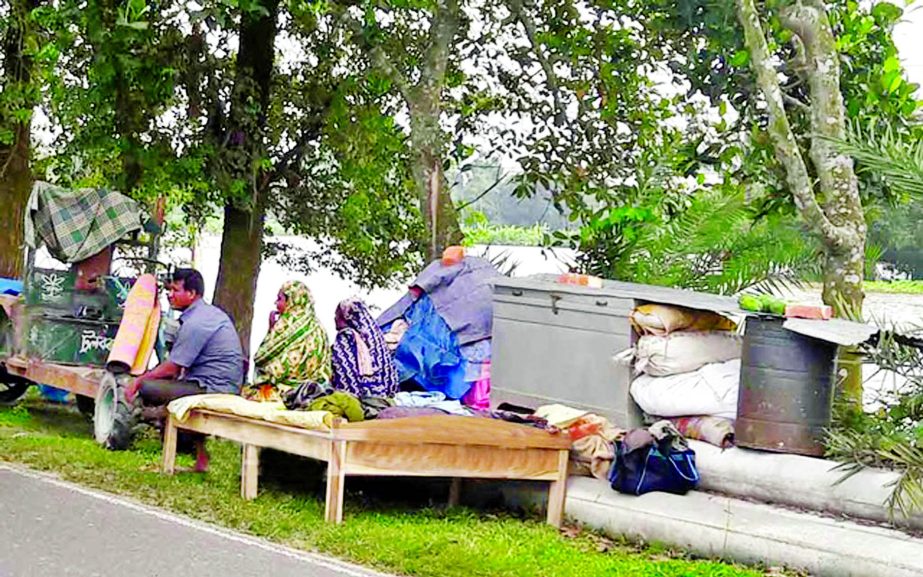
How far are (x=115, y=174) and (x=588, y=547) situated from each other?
10363 mm

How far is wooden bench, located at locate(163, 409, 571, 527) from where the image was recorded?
866cm

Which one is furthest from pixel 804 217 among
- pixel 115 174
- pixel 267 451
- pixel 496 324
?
pixel 115 174

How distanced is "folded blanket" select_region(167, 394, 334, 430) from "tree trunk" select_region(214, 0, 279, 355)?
5715 millimetres

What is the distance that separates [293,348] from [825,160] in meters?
4.37

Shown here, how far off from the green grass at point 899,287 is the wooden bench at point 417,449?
414cm

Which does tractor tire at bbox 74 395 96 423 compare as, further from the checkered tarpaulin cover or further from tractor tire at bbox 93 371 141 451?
tractor tire at bbox 93 371 141 451

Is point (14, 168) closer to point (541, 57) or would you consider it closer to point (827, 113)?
point (541, 57)

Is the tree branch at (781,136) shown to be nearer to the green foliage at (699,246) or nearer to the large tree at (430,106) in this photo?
the green foliage at (699,246)

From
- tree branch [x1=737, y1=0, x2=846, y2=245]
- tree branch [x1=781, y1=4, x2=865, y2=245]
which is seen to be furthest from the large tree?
tree branch [x1=781, y1=4, x2=865, y2=245]

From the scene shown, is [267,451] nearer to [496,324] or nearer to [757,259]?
[496,324]

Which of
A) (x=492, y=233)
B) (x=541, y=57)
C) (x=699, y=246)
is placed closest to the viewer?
(x=699, y=246)

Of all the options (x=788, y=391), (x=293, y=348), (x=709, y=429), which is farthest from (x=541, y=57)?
(x=788, y=391)

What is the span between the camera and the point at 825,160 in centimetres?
1029

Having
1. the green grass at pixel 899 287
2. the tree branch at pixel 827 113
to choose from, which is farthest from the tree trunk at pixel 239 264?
the tree branch at pixel 827 113
